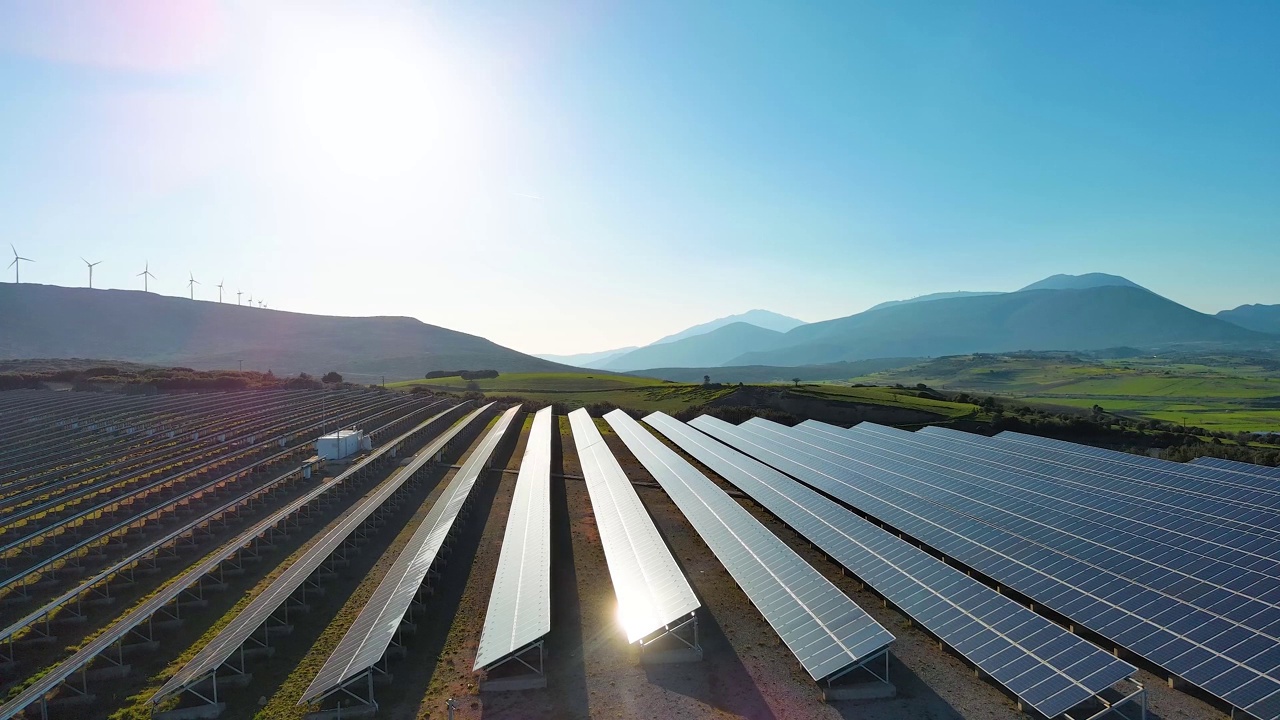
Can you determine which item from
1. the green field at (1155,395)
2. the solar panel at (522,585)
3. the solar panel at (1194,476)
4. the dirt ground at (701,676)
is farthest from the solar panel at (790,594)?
the green field at (1155,395)

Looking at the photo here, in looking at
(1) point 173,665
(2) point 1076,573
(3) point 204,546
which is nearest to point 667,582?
(2) point 1076,573

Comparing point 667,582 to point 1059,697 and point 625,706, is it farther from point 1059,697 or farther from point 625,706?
point 1059,697

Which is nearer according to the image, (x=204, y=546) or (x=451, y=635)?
(x=451, y=635)

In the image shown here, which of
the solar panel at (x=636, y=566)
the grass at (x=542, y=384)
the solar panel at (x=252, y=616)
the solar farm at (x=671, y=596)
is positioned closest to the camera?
the solar panel at (x=252, y=616)

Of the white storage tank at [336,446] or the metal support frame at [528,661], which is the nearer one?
the metal support frame at [528,661]

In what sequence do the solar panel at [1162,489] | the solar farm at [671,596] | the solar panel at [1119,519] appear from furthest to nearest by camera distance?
the solar panel at [1162,489] → the solar panel at [1119,519] → the solar farm at [671,596]

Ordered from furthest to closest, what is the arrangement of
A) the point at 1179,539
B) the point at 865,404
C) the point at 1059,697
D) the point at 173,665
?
the point at 865,404 < the point at 1179,539 < the point at 173,665 < the point at 1059,697

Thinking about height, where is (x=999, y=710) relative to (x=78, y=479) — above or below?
below

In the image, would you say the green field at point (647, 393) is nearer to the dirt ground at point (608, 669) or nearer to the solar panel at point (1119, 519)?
the solar panel at point (1119, 519)

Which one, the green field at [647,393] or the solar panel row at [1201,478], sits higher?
the green field at [647,393]
